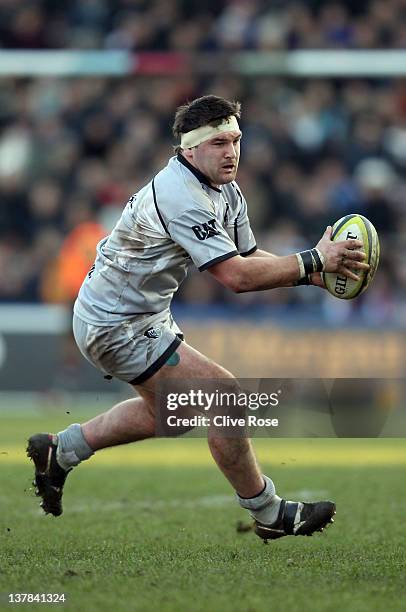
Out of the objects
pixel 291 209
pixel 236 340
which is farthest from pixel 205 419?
pixel 291 209

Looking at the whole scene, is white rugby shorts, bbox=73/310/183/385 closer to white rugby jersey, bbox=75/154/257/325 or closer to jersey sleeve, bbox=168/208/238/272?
white rugby jersey, bbox=75/154/257/325

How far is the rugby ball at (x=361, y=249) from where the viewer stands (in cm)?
548

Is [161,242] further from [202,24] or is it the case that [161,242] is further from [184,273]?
[202,24]

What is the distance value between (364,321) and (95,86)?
235 inches

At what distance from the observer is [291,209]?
53.1 ft

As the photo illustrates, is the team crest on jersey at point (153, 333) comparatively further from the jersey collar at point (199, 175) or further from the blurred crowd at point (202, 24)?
the blurred crowd at point (202, 24)

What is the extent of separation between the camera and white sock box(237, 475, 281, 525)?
5.67 metres

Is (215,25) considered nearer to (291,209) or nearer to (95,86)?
(95,86)

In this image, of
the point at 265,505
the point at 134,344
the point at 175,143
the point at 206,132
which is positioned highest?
the point at 175,143

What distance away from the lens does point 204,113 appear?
217 inches

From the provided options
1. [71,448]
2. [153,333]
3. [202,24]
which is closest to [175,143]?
[202,24]

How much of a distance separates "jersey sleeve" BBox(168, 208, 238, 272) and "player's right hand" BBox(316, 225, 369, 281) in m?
0.39

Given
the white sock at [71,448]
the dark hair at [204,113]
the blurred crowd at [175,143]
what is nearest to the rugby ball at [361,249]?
the dark hair at [204,113]

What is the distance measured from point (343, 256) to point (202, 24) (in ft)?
44.0
